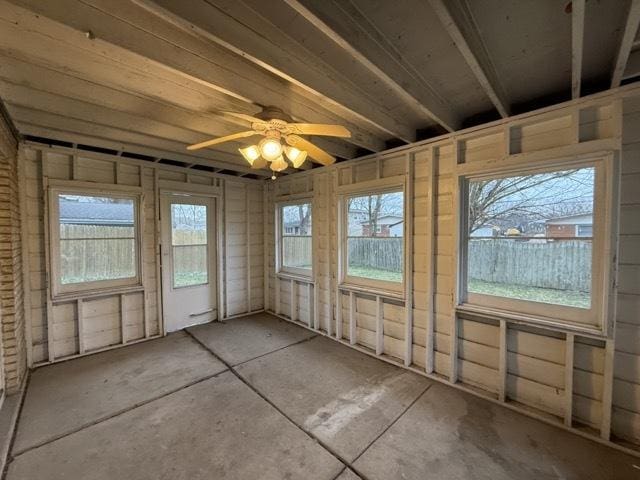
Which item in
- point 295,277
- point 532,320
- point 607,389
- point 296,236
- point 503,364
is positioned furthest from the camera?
point 296,236

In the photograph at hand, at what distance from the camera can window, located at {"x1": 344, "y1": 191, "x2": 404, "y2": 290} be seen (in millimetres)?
3002

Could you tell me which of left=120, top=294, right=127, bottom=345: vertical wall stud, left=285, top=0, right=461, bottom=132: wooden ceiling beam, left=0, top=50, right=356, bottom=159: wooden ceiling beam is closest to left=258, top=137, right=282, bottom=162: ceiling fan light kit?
left=0, top=50, right=356, bottom=159: wooden ceiling beam

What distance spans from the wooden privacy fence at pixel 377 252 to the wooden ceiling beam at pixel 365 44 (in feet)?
4.72

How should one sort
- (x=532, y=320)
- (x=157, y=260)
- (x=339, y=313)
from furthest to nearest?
(x=157, y=260) < (x=339, y=313) < (x=532, y=320)

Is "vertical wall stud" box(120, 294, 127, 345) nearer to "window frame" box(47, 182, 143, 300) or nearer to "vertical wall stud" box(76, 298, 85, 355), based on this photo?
"window frame" box(47, 182, 143, 300)

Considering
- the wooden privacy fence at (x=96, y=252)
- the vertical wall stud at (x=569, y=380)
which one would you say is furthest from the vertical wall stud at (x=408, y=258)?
the wooden privacy fence at (x=96, y=252)

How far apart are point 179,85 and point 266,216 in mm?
2975

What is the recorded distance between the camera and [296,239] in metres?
4.23

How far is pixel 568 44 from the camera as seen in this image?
150 centimetres

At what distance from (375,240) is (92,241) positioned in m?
3.35

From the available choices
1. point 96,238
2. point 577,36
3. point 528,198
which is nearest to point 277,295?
point 96,238

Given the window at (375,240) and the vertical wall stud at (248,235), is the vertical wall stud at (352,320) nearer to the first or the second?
the window at (375,240)

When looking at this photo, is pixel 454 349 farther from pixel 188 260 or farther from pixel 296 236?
pixel 188 260

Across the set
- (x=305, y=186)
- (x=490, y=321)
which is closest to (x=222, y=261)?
(x=305, y=186)
